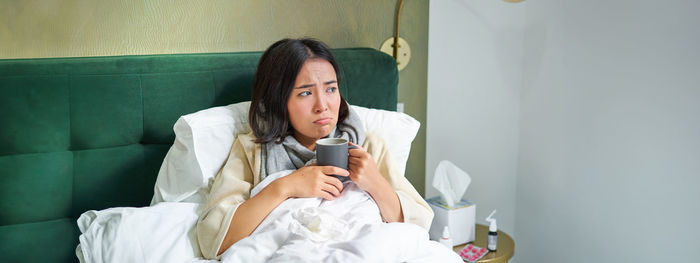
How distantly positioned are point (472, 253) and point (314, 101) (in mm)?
807

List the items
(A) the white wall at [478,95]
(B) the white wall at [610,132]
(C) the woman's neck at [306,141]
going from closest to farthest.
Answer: (C) the woman's neck at [306,141]
(B) the white wall at [610,132]
(A) the white wall at [478,95]

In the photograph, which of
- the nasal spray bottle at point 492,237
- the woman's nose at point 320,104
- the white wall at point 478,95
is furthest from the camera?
the white wall at point 478,95

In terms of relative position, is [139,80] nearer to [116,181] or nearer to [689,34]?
[116,181]

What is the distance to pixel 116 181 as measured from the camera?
58.3 inches

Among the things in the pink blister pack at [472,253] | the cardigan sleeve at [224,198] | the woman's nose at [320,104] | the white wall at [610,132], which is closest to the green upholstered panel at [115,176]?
the cardigan sleeve at [224,198]

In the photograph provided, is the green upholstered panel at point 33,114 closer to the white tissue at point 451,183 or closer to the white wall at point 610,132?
the white tissue at point 451,183

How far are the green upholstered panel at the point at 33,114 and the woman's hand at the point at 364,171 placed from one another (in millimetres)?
779

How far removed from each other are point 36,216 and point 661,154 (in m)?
1.90

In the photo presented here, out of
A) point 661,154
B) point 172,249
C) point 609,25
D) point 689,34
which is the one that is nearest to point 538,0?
point 609,25

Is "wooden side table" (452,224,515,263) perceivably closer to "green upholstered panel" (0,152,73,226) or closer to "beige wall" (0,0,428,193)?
"beige wall" (0,0,428,193)

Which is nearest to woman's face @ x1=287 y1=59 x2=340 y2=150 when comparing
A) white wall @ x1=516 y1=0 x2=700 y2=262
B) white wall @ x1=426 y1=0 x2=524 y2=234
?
white wall @ x1=426 y1=0 x2=524 y2=234

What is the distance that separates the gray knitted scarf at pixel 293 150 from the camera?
141cm

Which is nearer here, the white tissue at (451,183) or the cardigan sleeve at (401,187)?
the cardigan sleeve at (401,187)

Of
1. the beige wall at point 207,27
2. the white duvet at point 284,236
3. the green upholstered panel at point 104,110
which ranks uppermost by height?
the beige wall at point 207,27
